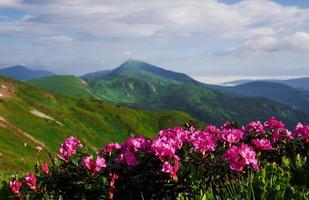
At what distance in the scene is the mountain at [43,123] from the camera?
10275 cm

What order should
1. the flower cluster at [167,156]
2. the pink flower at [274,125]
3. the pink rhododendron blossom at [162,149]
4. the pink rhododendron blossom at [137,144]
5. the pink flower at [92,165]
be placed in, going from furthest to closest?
1. the pink flower at [274,125]
2. the pink rhododendron blossom at [137,144]
3. the pink flower at [92,165]
4. the pink rhododendron blossom at [162,149]
5. the flower cluster at [167,156]

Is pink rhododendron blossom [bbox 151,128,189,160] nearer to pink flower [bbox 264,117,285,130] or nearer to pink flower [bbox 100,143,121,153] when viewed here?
pink flower [bbox 100,143,121,153]

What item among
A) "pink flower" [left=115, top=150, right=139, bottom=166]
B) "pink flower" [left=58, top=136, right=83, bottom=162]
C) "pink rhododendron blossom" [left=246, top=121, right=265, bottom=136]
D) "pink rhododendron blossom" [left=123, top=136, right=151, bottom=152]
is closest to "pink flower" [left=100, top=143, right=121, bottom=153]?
"pink rhododendron blossom" [left=123, top=136, right=151, bottom=152]

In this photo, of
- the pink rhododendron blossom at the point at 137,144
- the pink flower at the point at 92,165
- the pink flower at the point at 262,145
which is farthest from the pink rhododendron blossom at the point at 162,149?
the pink flower at the point at 262,145

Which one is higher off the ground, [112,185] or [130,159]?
[130,159]

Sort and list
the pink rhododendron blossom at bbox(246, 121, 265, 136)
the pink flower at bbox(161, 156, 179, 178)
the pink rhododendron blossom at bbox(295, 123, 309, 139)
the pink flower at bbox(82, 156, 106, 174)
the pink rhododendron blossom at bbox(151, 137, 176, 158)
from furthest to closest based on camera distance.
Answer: the pink rhododendron blossom at bbox(246, 121, 265, 136) → the pink rhododendron blossom at bbox(295, 123, 309, 139) → the pink flower at bbox(82, 156, 106, 174) → the pink rhododendron blossom at bbox(151, 137, 176, 158) → the pink flower at bbox(161, 156, 179, 178)

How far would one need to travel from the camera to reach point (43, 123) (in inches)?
5502

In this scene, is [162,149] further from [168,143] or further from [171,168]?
[171,168]

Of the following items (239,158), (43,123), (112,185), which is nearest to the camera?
(239,158)

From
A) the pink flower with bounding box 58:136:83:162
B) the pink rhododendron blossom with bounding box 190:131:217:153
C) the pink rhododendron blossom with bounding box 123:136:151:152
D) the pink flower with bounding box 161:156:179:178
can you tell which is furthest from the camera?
the pink flower with bounding box 58:136:83:162

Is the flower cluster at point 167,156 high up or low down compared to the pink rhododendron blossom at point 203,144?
down

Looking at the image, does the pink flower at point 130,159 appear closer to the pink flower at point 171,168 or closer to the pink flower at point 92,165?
the pink flower at point 92,165

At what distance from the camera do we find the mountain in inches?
4045

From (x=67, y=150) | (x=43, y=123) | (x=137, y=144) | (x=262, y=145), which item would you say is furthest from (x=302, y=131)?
(x=43, y=123)
